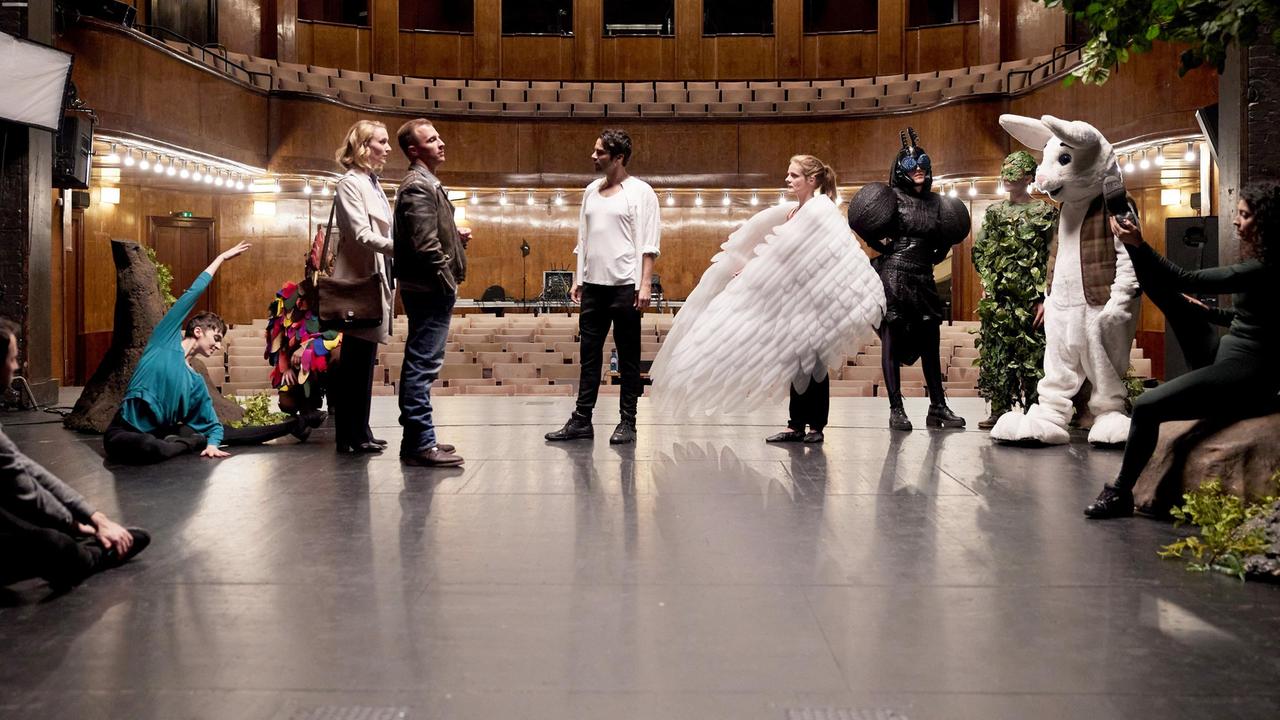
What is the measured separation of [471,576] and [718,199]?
47.4ft

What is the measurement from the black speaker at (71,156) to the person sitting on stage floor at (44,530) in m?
6.59

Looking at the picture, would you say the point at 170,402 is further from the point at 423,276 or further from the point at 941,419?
the point at 941,419

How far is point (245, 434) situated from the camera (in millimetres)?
4848

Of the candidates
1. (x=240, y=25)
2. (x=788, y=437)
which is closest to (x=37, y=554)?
(x=788, y=437)

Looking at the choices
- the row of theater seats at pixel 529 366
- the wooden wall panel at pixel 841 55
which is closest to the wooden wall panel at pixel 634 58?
the wooden wall panel at pixel 841 55

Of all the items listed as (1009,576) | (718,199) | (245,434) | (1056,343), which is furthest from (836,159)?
(1009,576)

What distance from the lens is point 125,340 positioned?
18.7 ft

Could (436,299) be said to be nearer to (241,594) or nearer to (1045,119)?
(241,594)

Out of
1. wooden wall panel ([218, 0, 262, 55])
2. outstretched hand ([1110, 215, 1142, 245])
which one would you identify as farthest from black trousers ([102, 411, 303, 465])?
Answer: wooden wall panel ([218, 0, 262, 55])

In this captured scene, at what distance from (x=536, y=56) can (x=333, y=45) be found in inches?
123

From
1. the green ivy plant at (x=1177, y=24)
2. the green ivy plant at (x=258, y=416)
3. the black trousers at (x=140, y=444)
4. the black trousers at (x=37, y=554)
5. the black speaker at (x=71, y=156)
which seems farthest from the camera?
the black speaker at (x=71, y=156)

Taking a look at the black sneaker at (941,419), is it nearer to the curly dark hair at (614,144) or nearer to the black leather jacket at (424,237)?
the curly dark hair at (614,144)

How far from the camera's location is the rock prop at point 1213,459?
3.02 meters

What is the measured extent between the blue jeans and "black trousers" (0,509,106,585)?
5.87ft
